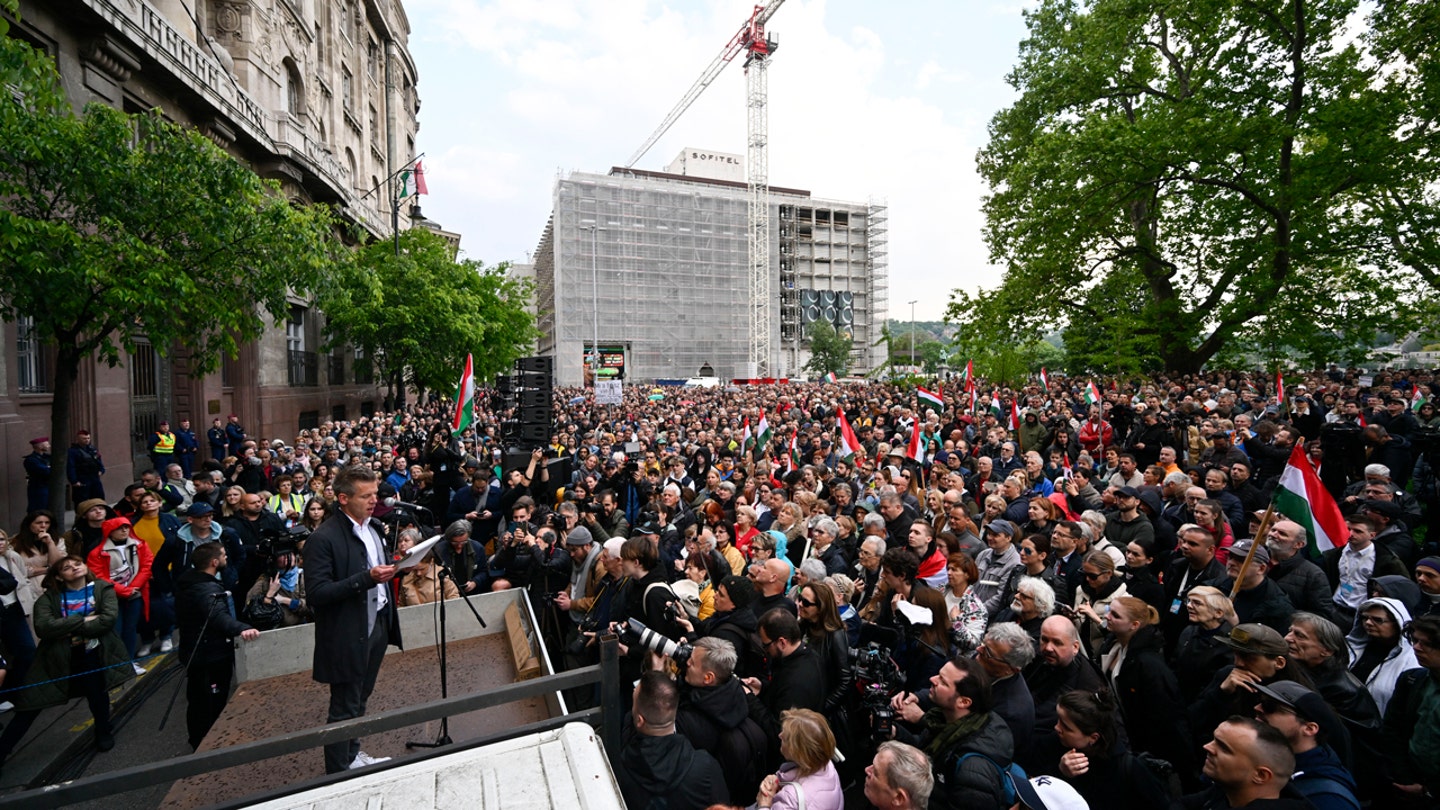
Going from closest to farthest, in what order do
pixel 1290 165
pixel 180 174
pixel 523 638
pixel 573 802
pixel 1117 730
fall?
pixel 573 802 < pixel 1117 730 < pixel 523 638 < pixel 180 174 < pixel 1290 165

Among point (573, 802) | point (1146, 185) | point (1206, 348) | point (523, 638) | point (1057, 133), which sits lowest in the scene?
point (523, 638)

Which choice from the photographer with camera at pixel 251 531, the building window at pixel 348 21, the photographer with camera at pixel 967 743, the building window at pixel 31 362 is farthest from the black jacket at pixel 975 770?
the building window at pixel 348 21

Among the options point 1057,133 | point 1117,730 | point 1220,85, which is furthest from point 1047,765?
point 1220,85

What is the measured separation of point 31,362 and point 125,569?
9284mm

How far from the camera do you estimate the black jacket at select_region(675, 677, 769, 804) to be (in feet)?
12.2

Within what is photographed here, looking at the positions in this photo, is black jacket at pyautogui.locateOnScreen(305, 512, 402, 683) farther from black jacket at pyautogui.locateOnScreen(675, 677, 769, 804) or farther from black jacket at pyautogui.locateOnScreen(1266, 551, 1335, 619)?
black jacket at pyautogui.locateOnScreen(1266, 551, 1335, 619)

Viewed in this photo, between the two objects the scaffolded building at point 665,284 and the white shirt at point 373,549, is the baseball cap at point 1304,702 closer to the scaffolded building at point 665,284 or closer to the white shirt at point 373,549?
the white shirt at point 373,549

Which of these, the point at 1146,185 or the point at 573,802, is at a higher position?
the point at 1146,185

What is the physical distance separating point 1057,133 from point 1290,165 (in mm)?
5794

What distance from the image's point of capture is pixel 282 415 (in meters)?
22.4

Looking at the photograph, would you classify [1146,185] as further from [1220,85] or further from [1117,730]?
[1117,730]

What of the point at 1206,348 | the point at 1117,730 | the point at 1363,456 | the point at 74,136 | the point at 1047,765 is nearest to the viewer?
the point at 1117,730

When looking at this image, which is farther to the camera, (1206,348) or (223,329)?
(1206,348)

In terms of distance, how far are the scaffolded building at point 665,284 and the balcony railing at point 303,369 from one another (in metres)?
37.1
